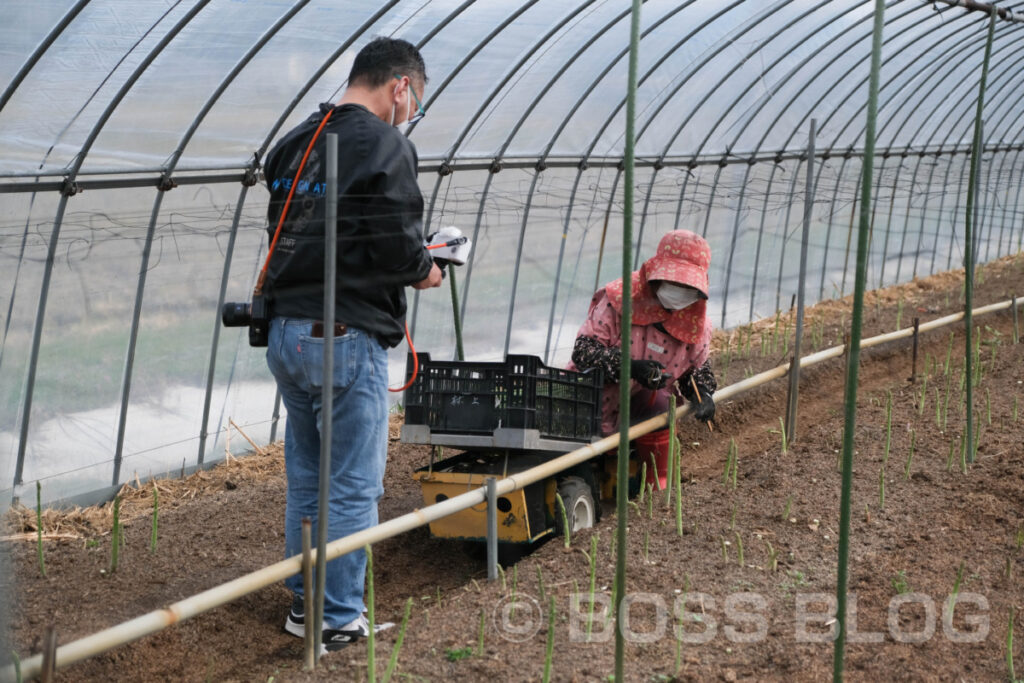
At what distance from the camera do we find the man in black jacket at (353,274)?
9.57 feet

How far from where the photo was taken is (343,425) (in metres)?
3.04

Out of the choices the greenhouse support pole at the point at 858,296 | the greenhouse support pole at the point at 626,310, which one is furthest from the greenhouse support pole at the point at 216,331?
the greenhouse support pole at the point at 858,296

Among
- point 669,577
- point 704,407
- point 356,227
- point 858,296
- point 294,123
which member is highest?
point 294,123

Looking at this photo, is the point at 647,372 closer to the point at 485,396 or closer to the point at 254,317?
the point at 485,396

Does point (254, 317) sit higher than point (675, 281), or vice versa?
point (675, 281)

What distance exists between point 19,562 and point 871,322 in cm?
750

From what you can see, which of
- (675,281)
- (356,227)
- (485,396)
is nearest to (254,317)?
(356,227)

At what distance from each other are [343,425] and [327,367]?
0.28 m

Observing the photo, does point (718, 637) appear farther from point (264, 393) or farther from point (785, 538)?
point (264, 393)

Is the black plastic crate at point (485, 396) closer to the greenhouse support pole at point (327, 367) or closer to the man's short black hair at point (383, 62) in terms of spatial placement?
the greenhouse support pole at point (327, 367)

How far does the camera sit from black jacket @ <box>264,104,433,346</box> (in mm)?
2900

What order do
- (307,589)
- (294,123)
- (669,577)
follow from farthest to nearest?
(294,123)
(669,577)
(307,589)

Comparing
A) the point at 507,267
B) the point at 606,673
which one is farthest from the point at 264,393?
the point at 606,673

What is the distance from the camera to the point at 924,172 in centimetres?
1204
